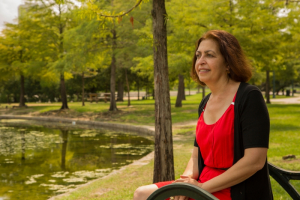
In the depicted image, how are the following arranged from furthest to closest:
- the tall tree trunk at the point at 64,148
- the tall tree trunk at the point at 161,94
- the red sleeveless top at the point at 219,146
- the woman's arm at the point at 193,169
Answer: the tall tree trunk at the point at 64,148, the tall tree trunk at the point at 161,94, the woman's arm at the point at 193,169, the red sleeveless top at the point at 219,146

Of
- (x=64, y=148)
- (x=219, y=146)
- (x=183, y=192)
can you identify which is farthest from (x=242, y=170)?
(x=64, y=148)

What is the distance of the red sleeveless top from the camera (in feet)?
6.38

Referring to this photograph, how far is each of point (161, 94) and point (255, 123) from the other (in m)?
2.75

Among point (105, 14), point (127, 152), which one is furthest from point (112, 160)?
point (105, 14)

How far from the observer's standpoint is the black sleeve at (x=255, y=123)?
1.82 meters

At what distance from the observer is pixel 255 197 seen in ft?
6.26

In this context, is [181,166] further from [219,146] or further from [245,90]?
[245,90]

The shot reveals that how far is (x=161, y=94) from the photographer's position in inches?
178

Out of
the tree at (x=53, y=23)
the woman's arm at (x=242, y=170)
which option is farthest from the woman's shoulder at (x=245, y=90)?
the tree at (x=53, y=23)

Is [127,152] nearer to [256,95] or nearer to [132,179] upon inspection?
[132,179]

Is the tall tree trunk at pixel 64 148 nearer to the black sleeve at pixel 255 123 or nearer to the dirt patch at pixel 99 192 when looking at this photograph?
the dirt patch at pixel 99 192

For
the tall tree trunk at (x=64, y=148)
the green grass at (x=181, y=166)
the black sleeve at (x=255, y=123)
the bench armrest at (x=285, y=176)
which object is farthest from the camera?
the tall tree trunk at (x=64, y=148)

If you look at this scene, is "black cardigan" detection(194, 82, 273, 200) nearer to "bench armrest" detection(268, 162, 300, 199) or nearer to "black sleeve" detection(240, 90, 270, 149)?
"black sleeve" detection(240, 90, 270, 149)

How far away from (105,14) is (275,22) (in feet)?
33.8
